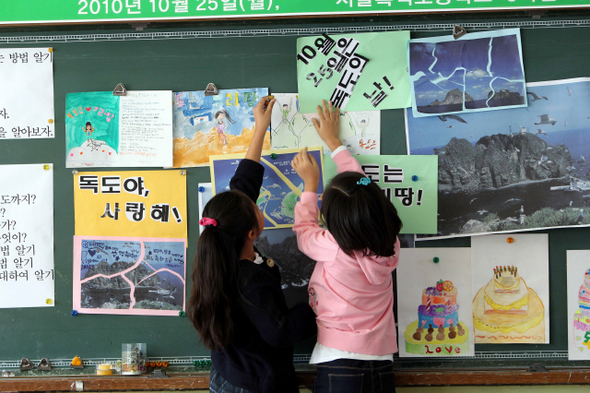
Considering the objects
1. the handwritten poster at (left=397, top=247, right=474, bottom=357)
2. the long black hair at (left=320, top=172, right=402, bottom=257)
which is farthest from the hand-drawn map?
the handwritten poster at (left=397, top=247, right=474, bottom=357)

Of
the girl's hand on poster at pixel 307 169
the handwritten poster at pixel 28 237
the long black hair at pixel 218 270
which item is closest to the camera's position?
the long black hair at pixel 218 270

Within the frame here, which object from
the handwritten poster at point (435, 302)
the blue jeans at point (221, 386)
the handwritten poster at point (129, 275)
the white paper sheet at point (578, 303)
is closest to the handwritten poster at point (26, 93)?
the handwritten poster at point (129, 275)

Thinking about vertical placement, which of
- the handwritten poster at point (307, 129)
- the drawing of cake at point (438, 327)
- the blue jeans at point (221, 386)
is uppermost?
the handwritten poster at point (307, 129)

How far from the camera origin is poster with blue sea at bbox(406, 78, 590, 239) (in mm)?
1359

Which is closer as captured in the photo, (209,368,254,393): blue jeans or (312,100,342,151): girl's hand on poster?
(209,368,254,393): blue jeans

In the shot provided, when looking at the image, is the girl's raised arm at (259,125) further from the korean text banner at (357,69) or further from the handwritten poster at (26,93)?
the handwritten poster at (26,93)

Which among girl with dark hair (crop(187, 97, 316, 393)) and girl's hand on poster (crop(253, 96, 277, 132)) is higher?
girl's hand on poster (crop(253, 96, 277, 132))

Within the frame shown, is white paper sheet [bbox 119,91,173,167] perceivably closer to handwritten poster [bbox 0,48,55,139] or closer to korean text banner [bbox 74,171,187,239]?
korean text banner [bbox 74,171,187,239]

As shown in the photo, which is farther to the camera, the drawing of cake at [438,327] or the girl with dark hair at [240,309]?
the drawing of cake at [438,327]

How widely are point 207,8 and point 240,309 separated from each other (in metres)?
0.93

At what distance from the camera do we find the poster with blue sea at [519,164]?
4.46 ft

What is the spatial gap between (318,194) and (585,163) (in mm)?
862

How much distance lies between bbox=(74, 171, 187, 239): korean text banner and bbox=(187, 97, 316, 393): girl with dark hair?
12.8 inches

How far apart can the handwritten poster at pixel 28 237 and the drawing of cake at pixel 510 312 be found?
56.5 inches
